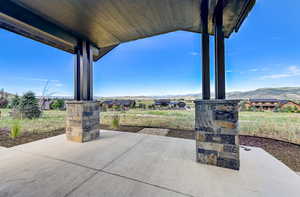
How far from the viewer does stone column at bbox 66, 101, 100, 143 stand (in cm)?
310

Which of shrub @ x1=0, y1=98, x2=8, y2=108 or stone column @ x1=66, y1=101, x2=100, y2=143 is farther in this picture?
shrub @ x1=0, y1=98, x2=8, y2=108

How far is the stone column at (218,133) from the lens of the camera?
1.86 metres

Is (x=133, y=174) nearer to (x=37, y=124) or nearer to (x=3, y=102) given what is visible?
(x=37, y=124)

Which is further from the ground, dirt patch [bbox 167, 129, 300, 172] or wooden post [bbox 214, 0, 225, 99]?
wooden post [bbox 214, 0, 225, 99]

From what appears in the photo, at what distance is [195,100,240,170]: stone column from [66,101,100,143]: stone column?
2.89 meters

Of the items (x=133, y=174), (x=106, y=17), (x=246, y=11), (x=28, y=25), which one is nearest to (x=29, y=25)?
(x=28, y=25)

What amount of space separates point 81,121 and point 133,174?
7.10ft

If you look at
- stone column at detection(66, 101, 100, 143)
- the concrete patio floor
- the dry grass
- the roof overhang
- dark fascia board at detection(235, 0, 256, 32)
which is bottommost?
the concrete patio floor

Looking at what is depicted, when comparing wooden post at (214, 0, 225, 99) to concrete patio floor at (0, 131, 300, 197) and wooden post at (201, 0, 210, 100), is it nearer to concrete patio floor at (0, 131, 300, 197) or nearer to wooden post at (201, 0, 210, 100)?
wooden post at (201, 0, 210, 100)

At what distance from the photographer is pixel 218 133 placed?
1941 millimetres

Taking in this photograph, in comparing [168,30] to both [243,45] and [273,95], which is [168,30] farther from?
[273,95]

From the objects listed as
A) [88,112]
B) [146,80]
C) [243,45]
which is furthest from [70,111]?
[146,80]

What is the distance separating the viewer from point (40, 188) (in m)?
1.45

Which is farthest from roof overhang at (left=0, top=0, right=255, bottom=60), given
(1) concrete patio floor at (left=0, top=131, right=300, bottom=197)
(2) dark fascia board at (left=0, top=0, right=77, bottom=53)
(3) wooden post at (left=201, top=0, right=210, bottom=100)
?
(1) concrete patio floor at (left=0, top=131, right=300, bottom=197)
